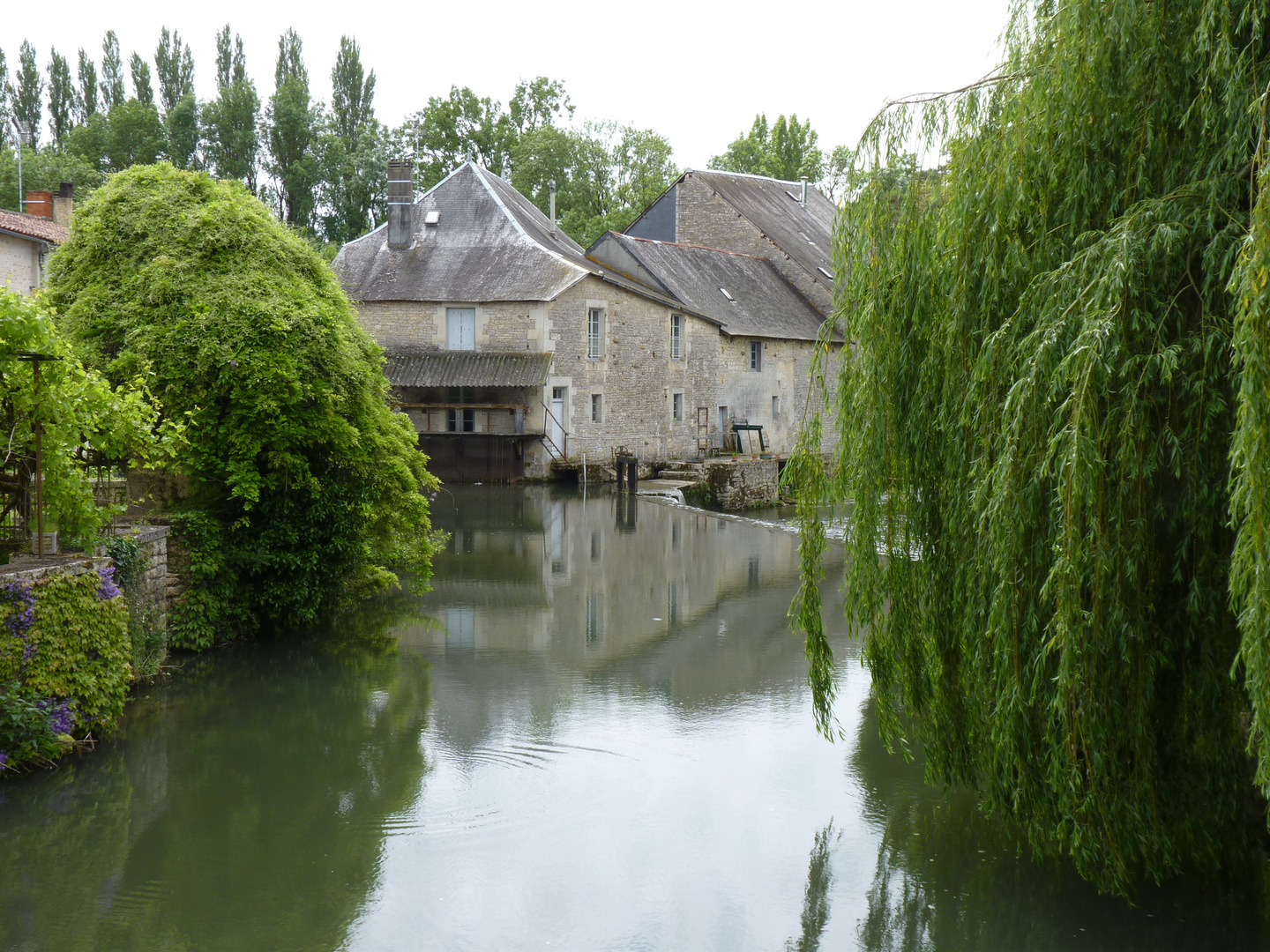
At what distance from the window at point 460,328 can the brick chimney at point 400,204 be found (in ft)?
9.50

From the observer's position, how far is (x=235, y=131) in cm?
5241

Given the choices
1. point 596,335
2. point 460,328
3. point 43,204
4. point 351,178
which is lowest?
point 596,335

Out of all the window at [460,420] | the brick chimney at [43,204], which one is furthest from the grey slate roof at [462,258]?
the brick chimney at [43,204]

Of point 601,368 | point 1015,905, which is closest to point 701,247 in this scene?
point 601,368

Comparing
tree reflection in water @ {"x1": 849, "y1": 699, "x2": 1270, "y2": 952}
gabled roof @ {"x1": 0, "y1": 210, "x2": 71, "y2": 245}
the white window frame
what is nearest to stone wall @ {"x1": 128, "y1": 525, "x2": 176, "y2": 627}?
tree reflection in water @ {"x1": 849, "y1": 699, "x2": 1270, "y2": 952}

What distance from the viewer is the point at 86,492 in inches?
368

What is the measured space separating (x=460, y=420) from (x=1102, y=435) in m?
26.1

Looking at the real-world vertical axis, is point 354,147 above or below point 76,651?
above

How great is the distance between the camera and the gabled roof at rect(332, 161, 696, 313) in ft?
98.6

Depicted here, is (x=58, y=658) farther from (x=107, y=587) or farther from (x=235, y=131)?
(x=235, y=131)

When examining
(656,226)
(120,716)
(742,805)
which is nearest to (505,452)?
(656,226)

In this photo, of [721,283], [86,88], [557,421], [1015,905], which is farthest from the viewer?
[86,88]

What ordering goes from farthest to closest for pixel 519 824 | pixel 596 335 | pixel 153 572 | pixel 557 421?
1. pixel 596 335
2. pixel 557 421
3. pixel 153 572
4. pixel 519 824

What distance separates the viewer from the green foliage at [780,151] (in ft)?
188
